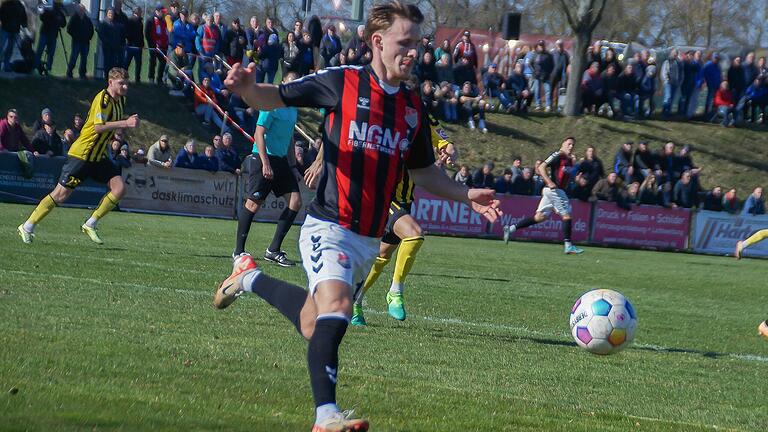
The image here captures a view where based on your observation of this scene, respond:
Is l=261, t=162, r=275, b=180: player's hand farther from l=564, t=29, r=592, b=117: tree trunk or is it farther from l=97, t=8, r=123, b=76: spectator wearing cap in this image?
l=564, t=29, r=592, b=117: tree trunk

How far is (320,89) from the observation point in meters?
5.36

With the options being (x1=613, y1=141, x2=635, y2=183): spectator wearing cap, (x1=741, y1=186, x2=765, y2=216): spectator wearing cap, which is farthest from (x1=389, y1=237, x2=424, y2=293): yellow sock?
(x1=613, y1=141, x2=635, y2=183): spectator wearing cap

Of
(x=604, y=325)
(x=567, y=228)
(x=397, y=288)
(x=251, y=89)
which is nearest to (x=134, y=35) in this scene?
(x=567, y=228)

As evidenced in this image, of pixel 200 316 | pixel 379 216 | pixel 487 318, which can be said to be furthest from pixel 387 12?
pixel 487 318

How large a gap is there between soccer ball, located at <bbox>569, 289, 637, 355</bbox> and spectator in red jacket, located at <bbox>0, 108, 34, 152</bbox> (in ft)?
57.5

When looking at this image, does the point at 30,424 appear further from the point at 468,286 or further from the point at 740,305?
the point at 740,305

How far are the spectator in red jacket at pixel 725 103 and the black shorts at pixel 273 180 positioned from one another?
2514 cm

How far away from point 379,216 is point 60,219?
49.4ft

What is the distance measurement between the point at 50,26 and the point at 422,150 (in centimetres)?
2275

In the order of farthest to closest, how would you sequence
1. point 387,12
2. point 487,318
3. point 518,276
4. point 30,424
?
point 518,276
point 487,318
point 387,12
point 30,424

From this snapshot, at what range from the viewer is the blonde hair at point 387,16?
529cm

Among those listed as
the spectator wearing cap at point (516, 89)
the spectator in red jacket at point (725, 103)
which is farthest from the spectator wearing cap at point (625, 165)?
the spectator in red jacket at point (725, 103)

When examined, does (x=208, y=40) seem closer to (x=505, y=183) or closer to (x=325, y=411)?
(x=505, y=183)

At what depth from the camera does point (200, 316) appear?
849cm
